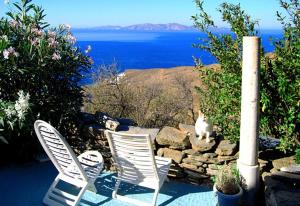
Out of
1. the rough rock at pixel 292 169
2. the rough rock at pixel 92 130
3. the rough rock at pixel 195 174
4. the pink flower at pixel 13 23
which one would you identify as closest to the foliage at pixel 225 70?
the rough rock at pixel 195 174

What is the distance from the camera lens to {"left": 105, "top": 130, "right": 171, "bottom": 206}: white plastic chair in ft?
13.0

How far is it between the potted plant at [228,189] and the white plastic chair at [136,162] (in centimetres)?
73

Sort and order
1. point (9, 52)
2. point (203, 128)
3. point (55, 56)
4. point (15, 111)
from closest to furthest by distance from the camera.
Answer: point (203, 128)
point (9, 52)
point (15, 111)
point (55, 56)

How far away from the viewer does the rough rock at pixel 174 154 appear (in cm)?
474

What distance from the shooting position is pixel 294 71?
4.07 meters

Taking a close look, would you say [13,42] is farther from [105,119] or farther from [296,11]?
[296,11]

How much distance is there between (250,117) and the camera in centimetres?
352

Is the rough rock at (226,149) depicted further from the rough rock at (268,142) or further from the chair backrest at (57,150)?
the chair backrest at (57,150)

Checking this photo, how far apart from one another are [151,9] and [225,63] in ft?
113

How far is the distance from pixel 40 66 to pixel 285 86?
3.11 metres

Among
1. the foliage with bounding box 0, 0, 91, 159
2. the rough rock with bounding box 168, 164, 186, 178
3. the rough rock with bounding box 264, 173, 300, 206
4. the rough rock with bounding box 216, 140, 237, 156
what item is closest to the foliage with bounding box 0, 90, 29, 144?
the foliage with bounding box 0, 0, 91, 159

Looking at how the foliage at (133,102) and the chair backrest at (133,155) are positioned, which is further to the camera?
the foliage at (133,102)

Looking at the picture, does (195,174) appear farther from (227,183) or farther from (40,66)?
(40,66)

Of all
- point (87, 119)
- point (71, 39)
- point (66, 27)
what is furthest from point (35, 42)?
point (87, 119)
